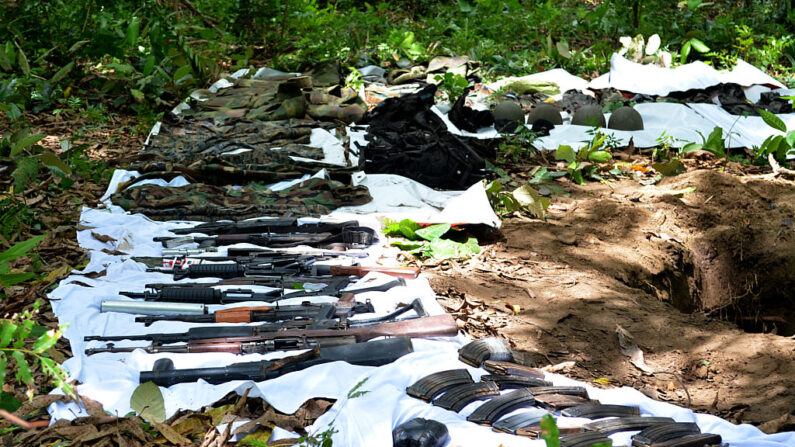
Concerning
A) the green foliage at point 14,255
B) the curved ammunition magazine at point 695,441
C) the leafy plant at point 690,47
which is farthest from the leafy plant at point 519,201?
the leafy plant at point 690,47

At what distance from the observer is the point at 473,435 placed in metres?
2.69

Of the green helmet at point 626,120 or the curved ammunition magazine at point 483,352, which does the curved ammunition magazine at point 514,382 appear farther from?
the green helmet at point 626,120

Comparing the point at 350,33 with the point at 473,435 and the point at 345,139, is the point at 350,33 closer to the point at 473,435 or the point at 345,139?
the point at 345,139

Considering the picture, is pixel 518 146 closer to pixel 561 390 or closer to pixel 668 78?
pixel 668 78

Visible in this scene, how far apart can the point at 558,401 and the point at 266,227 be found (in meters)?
2.61

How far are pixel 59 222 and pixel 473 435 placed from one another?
11.5ft

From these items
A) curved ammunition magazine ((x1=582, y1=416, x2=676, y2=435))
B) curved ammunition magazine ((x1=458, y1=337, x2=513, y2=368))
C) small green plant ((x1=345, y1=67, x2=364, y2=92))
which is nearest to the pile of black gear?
small green plant ((x1=345, y1=67, x2=364, y2=92))

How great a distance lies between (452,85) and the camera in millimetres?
8633

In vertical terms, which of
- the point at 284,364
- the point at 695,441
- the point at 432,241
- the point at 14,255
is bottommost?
the point at 432,241

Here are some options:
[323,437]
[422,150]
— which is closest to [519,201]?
[422,150]

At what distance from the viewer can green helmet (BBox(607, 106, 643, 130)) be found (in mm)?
7414

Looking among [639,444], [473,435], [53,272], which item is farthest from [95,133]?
[639,444]

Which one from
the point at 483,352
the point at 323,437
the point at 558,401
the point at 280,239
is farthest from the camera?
the point at 280,239

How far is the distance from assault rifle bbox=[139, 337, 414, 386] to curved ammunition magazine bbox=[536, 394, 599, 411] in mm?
674
